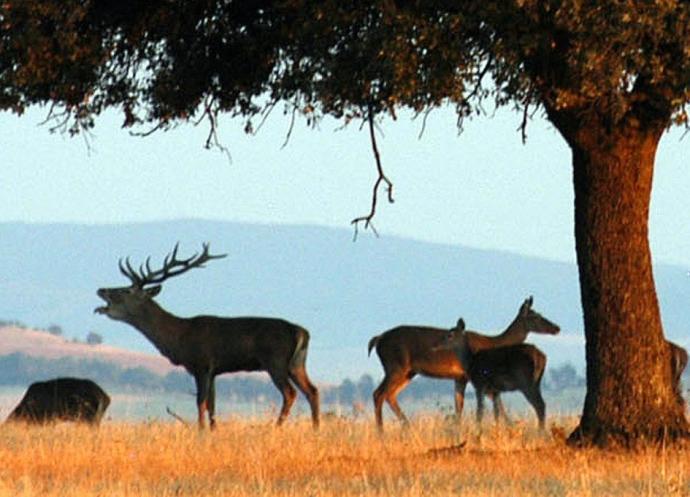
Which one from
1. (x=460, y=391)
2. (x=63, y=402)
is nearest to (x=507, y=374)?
(x=460, y=391)

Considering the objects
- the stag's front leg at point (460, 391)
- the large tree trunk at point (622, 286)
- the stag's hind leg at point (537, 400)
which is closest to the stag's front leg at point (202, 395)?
the stag's front leg at point (460, 391)

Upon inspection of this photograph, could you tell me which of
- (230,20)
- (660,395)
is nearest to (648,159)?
(660,395)

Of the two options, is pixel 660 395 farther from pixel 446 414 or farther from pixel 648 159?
pixel 446 414

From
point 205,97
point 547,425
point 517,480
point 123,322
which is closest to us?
point 517,480

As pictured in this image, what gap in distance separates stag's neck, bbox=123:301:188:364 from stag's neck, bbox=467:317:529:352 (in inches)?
144

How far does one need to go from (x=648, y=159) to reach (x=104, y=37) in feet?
18.1

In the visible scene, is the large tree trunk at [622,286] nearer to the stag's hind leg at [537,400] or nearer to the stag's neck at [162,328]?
the stag's hind leg at [537,400]

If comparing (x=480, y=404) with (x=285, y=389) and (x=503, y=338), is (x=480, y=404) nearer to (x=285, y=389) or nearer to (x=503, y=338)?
(x=285, y=389)

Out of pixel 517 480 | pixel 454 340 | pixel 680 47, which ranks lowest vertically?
pixel 517 480

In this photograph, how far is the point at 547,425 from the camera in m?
24.5

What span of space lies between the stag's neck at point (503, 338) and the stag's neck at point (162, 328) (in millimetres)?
3668

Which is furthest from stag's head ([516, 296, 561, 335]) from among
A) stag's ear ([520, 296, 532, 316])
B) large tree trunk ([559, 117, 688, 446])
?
large tree trunk ([559, 117, 688, 446])

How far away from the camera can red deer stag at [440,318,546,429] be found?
24.4 metres

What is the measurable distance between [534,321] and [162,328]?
5.19 m
